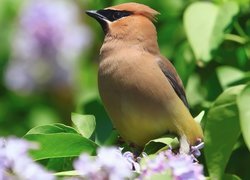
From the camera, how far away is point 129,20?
325cm

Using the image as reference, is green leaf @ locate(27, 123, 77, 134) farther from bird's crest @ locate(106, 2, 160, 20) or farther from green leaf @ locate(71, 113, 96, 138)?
bird's crest @ locate(106, 2, 160, 20)

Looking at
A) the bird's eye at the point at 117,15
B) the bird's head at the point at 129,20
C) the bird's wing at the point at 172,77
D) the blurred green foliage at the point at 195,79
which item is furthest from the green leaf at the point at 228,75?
the bird's eye at the point at 117,15

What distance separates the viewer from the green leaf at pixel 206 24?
3.14 metres

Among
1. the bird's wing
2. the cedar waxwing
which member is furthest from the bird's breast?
the bird's wing

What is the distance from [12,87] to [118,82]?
1737mm

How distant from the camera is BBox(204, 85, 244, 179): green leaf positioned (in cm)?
237

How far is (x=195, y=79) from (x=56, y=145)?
1373 millimetres

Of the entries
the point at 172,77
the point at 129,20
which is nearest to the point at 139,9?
the point at 129,20

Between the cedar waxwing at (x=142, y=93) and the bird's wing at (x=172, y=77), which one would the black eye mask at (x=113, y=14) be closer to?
the cedar waxwing at (x=142, y=93)

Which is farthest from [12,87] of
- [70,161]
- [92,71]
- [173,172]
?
[173,172]

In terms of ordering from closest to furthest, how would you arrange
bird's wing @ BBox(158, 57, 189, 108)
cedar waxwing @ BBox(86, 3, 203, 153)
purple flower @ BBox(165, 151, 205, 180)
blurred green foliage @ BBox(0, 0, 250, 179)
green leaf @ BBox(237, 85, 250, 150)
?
1. purple flower @ BBox(165, 151, 205, 180)
2. green leaf @ BBox(237, 85, 250, 150)
3. blurred green foliage @ BBox(0, 0, 250, 179)
4. cedar waxwing @ BBox(86, 3, 203, 153)
5. bird's wing @ BBox(158, 57, 189, 108)

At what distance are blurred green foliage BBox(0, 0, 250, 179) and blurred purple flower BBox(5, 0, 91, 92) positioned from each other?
0.07 metres

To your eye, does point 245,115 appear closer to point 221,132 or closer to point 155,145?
point 221,132

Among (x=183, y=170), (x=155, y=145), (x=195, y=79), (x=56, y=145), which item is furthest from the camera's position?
(x=195, y=79)
